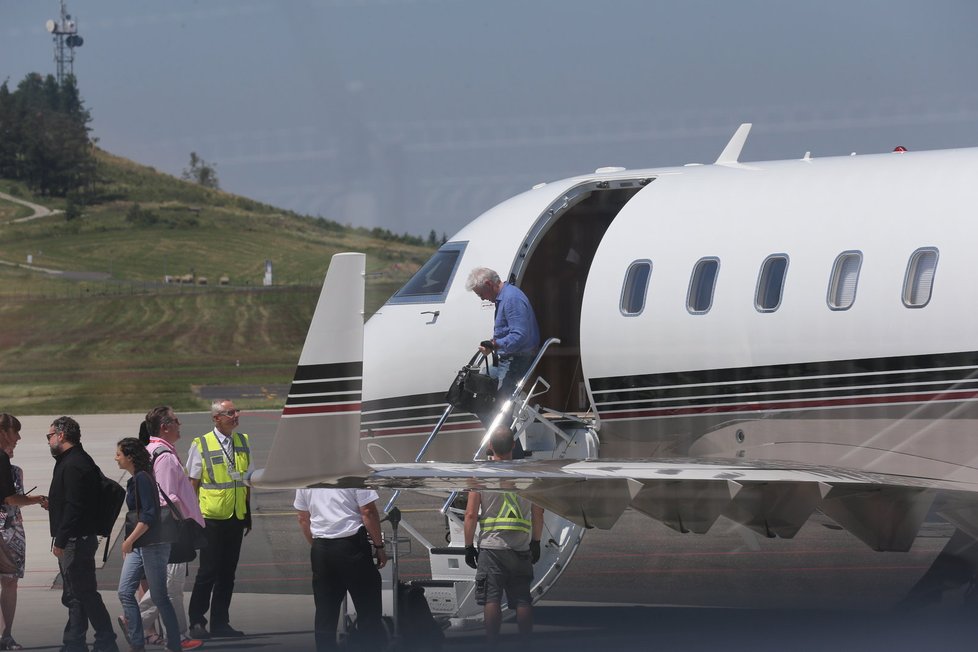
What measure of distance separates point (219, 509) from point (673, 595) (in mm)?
4403

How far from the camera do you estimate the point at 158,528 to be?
950cm

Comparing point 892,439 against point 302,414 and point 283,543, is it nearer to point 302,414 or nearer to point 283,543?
point 302,414

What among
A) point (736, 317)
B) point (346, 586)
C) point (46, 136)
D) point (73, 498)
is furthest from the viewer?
point (46, 136)

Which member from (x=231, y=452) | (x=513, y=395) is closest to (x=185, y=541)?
(x=231, y=452)

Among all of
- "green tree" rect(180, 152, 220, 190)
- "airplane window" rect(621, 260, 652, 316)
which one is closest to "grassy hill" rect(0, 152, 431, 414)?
"green tree" rect(180, 152, 220, 190)

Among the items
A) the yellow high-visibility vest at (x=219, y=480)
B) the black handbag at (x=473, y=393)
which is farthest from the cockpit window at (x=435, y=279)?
the yellow high-visibility vest at (x=219, y=480)

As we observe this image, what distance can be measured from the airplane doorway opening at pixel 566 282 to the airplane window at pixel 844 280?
2720 millimetres

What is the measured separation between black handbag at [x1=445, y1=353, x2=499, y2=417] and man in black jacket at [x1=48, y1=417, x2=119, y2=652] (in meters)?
2.82

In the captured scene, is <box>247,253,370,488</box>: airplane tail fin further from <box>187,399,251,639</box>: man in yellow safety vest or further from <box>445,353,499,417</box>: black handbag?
<box>187,399,251,639</box>: man in yellow safety vest

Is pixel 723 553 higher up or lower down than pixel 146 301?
lower down

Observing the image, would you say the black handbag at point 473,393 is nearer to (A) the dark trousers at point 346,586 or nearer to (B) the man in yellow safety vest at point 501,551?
(B) the man in yellow safety vest at point 501,551

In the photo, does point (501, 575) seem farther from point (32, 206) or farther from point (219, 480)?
point (32, 206)

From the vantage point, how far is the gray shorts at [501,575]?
31.2 feet

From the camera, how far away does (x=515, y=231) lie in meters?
11.5
